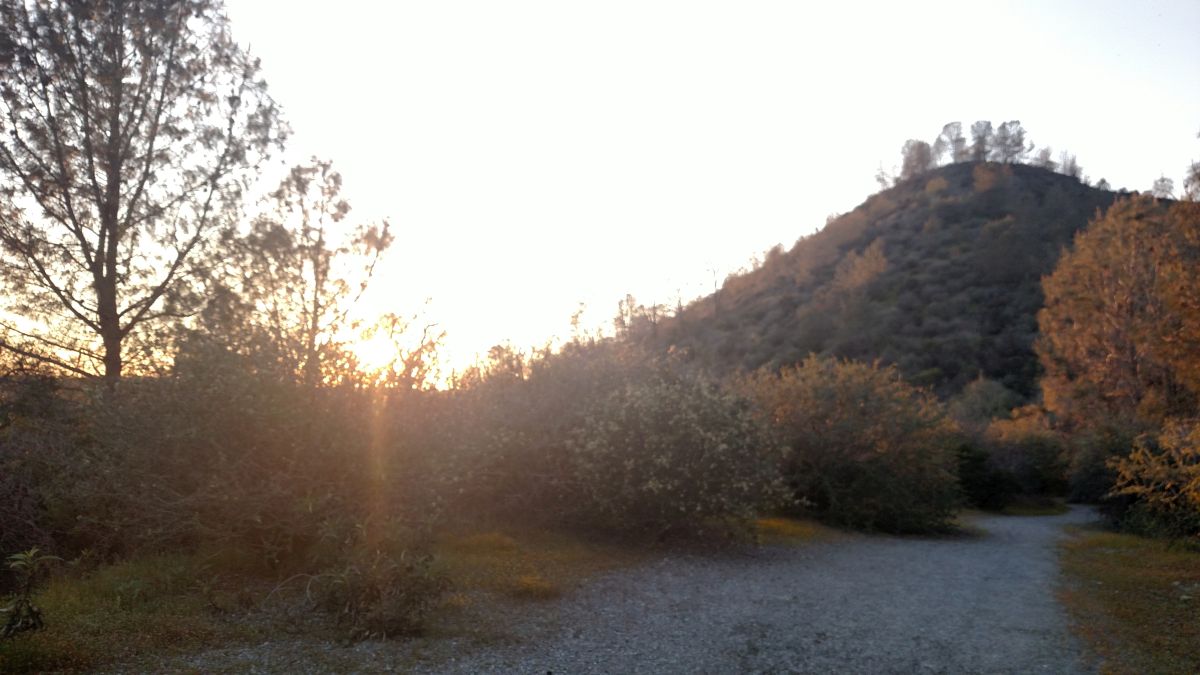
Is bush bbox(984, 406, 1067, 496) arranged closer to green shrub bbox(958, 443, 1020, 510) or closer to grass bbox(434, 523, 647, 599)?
green shrub bbox(958, 443, 1020, 510)

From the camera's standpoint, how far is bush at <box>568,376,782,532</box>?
14.4 m

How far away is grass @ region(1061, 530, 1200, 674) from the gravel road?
358 mm

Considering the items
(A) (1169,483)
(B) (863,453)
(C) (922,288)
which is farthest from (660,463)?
(C) (922,288)

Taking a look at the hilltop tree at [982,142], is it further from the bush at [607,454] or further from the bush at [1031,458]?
the bush at [607,454]

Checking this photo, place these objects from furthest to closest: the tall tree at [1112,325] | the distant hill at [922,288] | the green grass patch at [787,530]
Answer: the distant hill at [922,288]
the tall tree at [1112,325]
the green grass patch at [787,530]

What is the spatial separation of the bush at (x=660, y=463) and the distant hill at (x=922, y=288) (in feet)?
105

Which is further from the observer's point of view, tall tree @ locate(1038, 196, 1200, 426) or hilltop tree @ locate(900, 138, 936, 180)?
hilltop tree @ locate(900, 138, 936, 180)

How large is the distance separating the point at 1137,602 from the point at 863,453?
9.53m

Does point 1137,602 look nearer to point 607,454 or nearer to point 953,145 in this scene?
point 607,454

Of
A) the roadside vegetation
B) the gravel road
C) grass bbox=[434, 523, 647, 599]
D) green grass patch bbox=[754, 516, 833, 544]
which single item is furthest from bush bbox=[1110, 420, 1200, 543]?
grass bbox=[434, 523, 647, 599]

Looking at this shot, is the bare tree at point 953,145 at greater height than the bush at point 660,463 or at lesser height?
greater

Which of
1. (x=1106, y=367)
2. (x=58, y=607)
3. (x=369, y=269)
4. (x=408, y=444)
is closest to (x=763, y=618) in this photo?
(x=408, y=444)

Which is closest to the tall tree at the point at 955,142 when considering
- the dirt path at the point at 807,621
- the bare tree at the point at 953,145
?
the bare tree at the point at 953,145

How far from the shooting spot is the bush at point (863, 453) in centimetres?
2091
